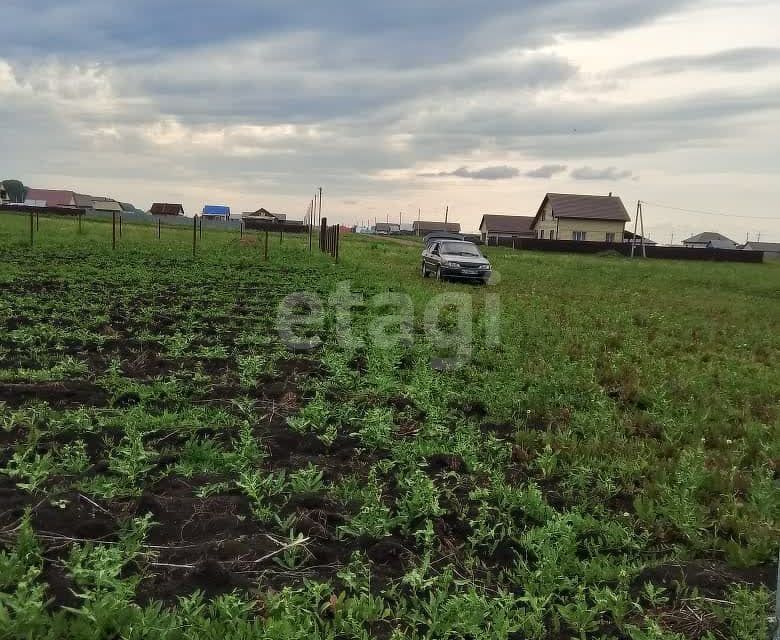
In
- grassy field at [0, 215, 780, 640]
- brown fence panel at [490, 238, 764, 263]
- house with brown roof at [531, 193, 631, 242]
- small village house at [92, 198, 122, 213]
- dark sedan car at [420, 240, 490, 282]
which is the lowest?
grassy field at [0, 215, 780, 640]

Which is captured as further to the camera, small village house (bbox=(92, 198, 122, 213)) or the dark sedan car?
small village house (bbox=(92, 198, 122, 213))

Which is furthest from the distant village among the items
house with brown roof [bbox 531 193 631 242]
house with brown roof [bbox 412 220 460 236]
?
house with brown roof [bbox 412 220 460 236]

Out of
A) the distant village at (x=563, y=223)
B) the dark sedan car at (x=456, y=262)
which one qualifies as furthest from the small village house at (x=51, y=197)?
the dark sedan car at (x=456, y=262)

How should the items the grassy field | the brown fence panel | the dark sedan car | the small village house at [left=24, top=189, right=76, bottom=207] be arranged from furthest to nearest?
the small village house at [left=24, top=189, right=76, bottom=207], the brown fence panel, the dark sedan car, the grassy field

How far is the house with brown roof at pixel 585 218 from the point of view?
56241 mm

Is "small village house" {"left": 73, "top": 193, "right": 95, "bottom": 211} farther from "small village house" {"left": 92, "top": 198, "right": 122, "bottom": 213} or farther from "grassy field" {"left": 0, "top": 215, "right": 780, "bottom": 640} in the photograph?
"grassy field" {"left": 0, "top": 215, "right": 780, "bottom": 640}

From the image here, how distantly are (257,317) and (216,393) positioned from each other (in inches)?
171

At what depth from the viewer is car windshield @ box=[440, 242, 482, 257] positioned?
19.2 m

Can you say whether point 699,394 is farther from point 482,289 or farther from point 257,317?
point 482,289

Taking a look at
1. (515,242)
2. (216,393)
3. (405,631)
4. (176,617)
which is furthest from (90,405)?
(515,242)

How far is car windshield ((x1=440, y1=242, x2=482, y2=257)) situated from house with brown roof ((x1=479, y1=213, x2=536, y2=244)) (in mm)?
56583

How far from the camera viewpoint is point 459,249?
19.5m

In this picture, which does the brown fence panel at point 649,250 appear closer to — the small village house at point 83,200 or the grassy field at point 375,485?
Result: the grassy field at point 375,485

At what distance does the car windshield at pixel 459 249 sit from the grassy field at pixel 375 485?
1020cm
